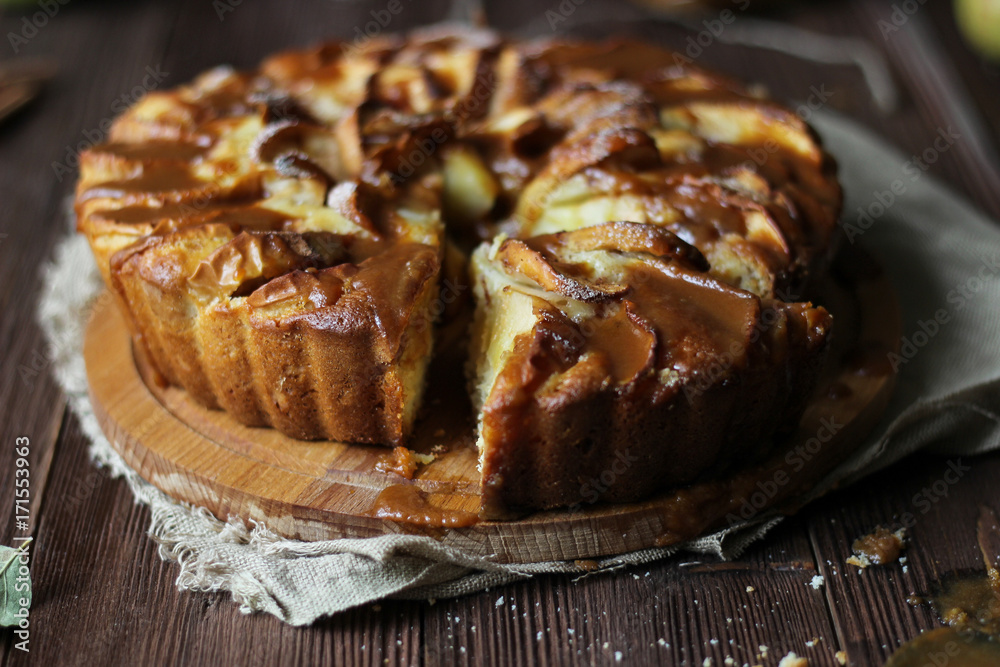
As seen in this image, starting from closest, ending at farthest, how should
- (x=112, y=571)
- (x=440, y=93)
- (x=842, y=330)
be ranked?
(x=112, y=571) → (x=842, y=330) → (x=440, y=93)

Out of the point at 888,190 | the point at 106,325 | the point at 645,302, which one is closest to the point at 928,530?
the point at 645,302

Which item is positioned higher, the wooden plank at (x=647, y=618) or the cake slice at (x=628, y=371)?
the cake slice at (x=628, y=371)

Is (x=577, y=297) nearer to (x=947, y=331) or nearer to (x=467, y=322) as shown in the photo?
(x=467, y=322)

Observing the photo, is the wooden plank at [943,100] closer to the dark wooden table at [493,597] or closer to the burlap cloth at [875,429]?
the burlap cloth at [875,429]
